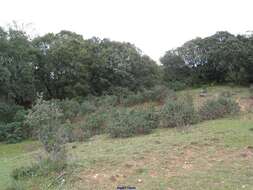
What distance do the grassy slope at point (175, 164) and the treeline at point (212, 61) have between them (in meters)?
18.1

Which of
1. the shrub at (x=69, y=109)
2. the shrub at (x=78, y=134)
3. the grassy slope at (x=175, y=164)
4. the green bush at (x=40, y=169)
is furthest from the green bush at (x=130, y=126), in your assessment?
the shrub at (x=69, y=109)

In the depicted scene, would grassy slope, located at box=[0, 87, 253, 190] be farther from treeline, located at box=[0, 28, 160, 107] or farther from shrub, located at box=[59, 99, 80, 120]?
treeline, located at box=[0, 28, 160, 107]

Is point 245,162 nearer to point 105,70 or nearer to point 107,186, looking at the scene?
point 107,186

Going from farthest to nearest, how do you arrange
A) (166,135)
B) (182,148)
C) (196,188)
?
(166,135) < (182,148) < (196,188)

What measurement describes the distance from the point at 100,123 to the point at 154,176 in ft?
37.0

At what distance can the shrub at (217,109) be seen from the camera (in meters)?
18.5

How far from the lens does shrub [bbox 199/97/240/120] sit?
1848 centimetres

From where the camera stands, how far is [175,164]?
10.1m

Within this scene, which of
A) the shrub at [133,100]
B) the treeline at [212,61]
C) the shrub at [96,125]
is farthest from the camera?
the treeline at [212,61]

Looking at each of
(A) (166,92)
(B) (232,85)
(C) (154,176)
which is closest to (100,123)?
(A) (166,92)

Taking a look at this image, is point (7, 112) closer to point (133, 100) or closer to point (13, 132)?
point (13, 132)

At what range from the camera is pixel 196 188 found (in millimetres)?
8117

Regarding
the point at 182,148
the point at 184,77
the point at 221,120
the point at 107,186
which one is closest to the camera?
the point at 107,186

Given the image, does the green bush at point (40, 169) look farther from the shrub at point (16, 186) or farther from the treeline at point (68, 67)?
the treeline at point (68, 67)
